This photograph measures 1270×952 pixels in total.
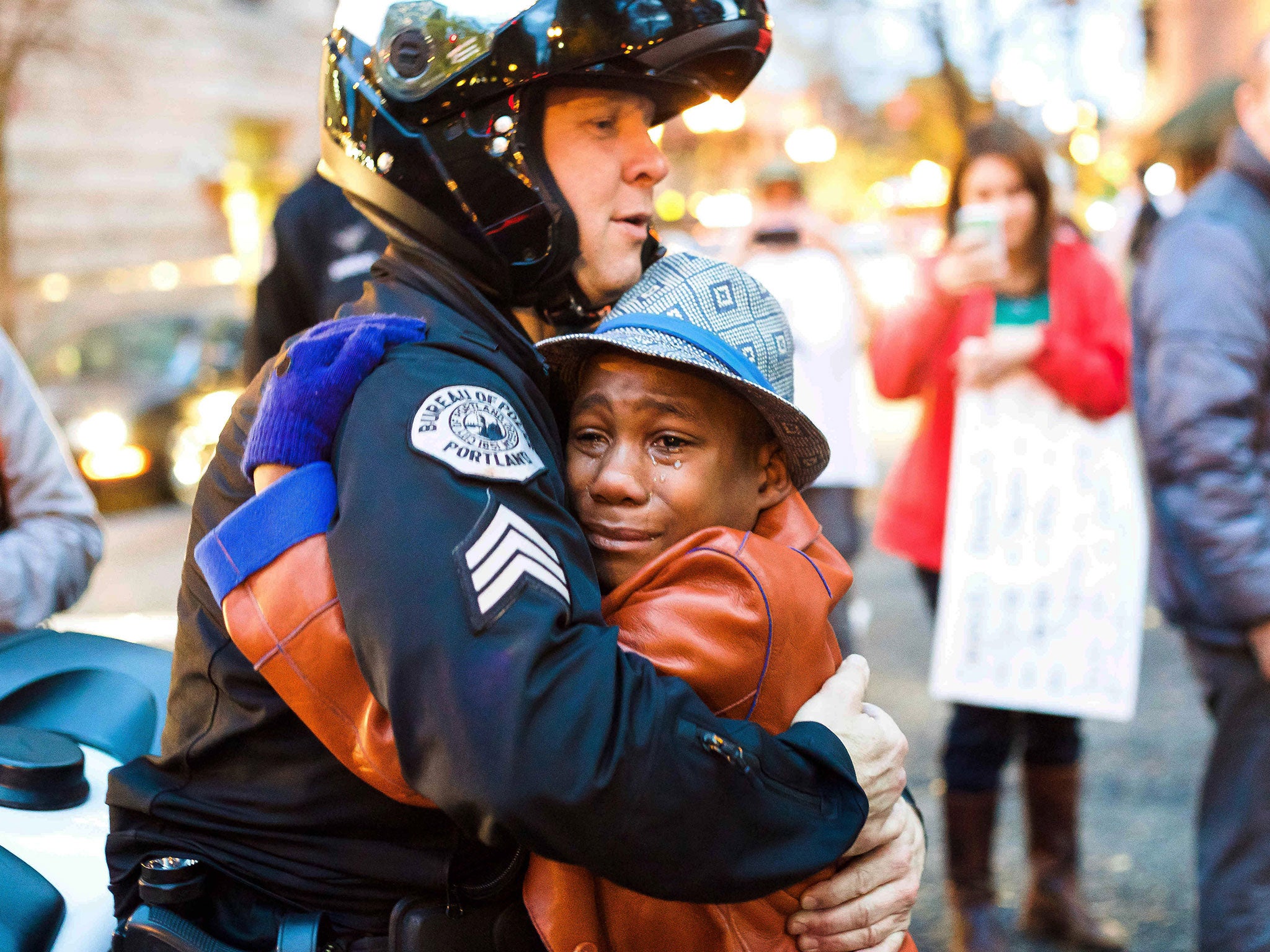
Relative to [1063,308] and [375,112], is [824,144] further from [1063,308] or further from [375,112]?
[375,112]

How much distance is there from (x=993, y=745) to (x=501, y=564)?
9.64ft

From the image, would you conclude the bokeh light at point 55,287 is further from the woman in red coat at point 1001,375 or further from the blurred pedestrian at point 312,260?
the woman in red coat at point 1001,375

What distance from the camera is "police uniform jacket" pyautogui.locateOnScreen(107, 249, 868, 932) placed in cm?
128

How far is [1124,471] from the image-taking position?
3.87 metres

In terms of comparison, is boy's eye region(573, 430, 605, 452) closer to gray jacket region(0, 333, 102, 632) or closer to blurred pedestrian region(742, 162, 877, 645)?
gray jacket region(0, 333, 102, 632)

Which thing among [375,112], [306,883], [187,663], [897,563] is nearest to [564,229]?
[375,112]

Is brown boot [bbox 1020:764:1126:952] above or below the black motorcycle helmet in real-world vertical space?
below

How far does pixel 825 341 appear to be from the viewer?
5336 mm

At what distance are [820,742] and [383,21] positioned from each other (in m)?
1.16

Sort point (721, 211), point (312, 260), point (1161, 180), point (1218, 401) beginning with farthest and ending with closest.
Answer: point (721, 211), point (1161, 180), point (312, 260), point (1218, 401)

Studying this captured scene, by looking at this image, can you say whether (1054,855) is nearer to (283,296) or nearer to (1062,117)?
(283,296)

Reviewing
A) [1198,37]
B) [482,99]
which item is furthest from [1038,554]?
[1198,37]

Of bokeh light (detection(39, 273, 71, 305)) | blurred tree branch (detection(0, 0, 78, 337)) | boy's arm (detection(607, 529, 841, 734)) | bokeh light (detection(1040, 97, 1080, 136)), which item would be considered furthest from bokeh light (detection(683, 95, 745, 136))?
boy's arm (detection(607, 529, 841, 734))

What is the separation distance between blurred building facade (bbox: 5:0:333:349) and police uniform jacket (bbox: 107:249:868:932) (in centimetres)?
1275
